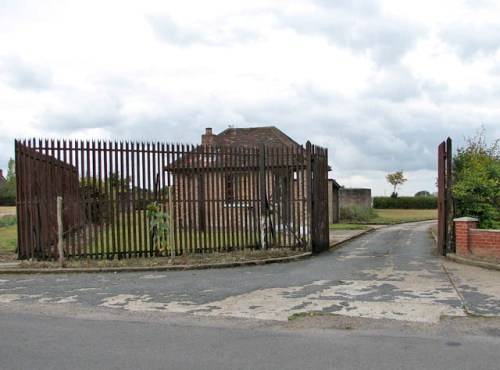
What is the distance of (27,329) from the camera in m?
6.18

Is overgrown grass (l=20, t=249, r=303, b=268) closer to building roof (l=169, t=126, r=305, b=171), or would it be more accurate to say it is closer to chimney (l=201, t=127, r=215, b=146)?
building roof (l=169, t=126, r=305, b=171)

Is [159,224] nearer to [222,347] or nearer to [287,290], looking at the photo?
[287,290]

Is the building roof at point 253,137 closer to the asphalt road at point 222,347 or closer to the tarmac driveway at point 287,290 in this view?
the tarmac driveway at point 287,290

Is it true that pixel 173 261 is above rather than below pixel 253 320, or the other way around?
above

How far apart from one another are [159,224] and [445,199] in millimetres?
7402

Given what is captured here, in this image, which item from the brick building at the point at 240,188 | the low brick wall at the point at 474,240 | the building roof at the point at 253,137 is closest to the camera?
the low brick wall at the point at 474,240

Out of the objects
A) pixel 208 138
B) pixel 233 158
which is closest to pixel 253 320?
pixel 233 158

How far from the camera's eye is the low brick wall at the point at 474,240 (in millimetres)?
11516

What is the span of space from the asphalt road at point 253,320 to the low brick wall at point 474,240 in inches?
47.8

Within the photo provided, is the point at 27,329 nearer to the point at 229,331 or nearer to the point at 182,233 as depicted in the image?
the point at 229,331

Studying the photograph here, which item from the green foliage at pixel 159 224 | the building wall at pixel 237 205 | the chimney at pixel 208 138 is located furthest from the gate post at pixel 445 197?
the chimney at pixel 208 138

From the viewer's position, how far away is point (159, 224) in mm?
12062

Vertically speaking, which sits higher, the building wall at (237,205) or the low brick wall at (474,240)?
the building wall at (237,205)

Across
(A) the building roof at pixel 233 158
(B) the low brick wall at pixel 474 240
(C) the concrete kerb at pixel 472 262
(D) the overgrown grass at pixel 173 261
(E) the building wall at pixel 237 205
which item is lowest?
(C) the concrete kerb at pixel 472 262
